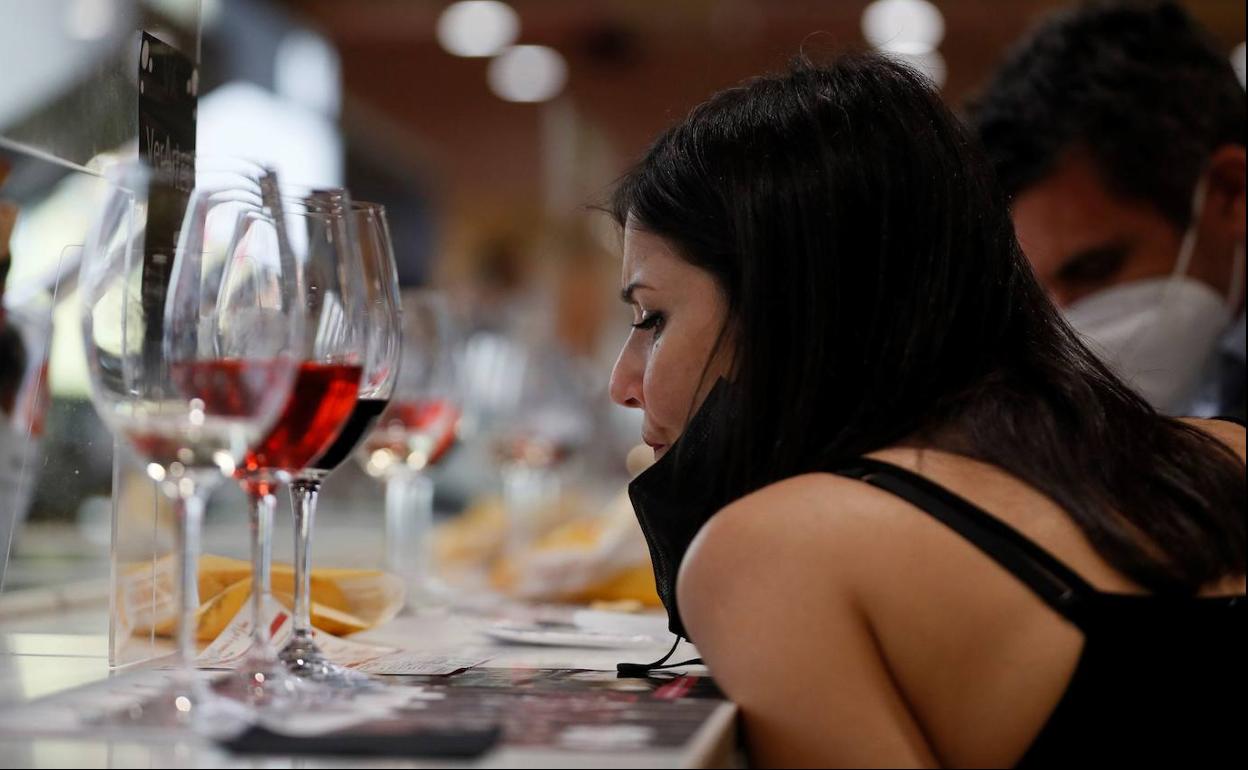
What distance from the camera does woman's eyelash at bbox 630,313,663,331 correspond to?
4.12ft

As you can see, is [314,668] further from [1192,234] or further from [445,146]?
[445,146]

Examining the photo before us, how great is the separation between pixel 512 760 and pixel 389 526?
127 cm

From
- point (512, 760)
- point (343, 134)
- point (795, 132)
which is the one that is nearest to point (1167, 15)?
point (795, 132)

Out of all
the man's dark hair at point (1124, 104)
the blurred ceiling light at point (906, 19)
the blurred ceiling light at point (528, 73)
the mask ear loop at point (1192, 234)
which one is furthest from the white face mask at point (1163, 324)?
Result: the blurred ceiling light at point (528, 73)

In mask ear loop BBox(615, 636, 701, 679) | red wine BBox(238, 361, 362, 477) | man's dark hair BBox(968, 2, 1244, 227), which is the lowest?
mask ear loop BBox(615, 636, 701, 679)

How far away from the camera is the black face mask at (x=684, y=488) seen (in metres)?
1.10

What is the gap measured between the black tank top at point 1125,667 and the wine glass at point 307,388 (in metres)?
0.34

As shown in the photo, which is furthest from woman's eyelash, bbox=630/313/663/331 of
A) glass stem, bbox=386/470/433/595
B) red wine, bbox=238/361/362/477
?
glass stem, bbox=386/470/433/595

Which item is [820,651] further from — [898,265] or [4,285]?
[4,285]

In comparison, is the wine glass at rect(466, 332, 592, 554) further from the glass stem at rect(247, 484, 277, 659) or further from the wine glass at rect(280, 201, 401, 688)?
the glass stem at rect(247, 484, 277, 659)

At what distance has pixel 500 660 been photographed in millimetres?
1132

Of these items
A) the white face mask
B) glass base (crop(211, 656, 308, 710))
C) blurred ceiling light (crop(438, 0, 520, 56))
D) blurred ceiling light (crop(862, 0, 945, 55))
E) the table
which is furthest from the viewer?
blurred ceiling light (crop(438, 0, 520, 56))

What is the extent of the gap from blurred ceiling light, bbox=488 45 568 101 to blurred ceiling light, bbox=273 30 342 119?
1.06m

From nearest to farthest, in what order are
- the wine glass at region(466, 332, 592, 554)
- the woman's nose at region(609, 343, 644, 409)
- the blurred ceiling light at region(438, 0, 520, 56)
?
the woman's nose at region(609, 343, 644, 409), the wine glass at region(466, 332, 592, 554), the blurred ceiling light at region(438, 0, 520, 56)
